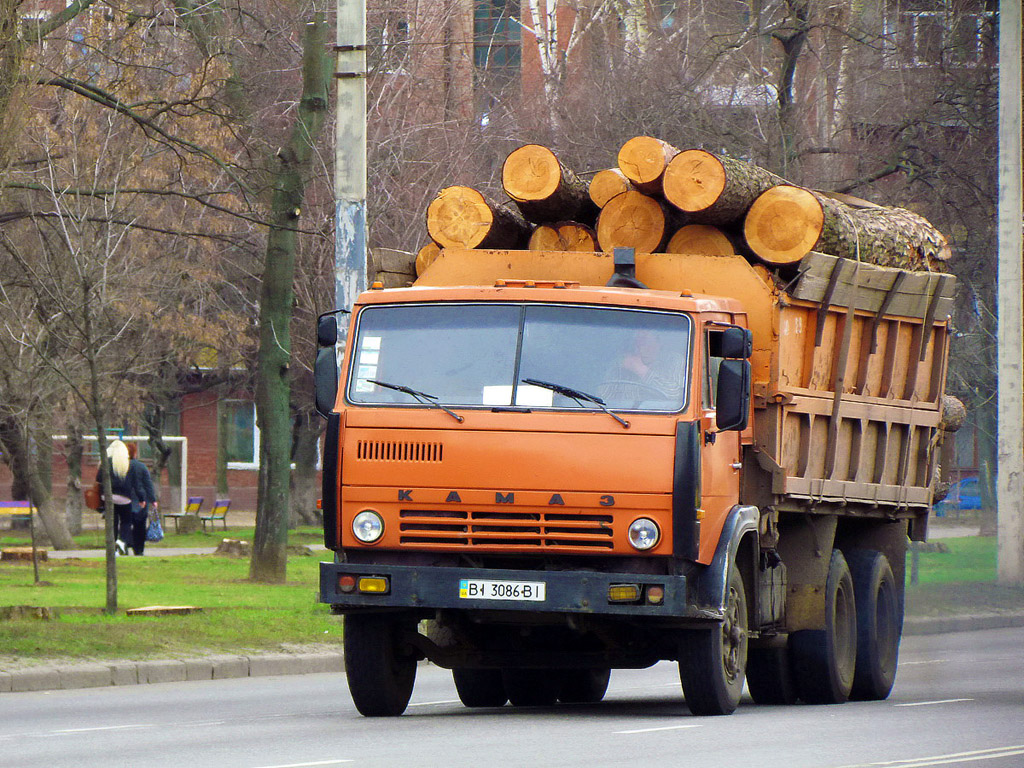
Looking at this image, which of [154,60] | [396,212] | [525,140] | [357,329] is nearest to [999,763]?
[357,329]

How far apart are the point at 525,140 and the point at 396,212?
517cm

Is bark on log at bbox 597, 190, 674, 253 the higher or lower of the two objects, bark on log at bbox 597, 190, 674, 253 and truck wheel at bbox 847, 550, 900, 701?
the higher

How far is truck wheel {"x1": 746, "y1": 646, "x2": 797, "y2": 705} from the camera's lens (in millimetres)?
12656

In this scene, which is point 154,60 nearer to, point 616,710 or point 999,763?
point 616,710

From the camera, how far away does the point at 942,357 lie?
1433 cm

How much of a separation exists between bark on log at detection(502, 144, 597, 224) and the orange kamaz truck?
558 millimetres

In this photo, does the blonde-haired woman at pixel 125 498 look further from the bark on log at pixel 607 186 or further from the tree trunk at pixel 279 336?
the bark on log at pixel 607 186

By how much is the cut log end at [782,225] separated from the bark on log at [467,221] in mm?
1611

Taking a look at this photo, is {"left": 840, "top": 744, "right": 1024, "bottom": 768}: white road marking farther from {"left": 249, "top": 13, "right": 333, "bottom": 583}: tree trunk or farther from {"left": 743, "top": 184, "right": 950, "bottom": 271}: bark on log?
{"left": 249, "top": 13, "right": 333, "bottom": 583}: tree trunk

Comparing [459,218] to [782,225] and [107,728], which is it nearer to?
[782,225]

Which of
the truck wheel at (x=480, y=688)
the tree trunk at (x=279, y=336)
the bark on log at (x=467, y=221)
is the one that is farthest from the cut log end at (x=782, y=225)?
the tree trunk at (x=279, y=336)

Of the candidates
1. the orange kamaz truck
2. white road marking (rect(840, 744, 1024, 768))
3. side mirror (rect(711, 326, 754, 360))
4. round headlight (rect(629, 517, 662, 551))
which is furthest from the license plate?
white road marking (rect(840, 744, 1024, 768))

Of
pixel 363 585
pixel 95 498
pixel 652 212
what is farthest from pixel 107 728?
pixel 95 498

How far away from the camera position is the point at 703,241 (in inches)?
472
